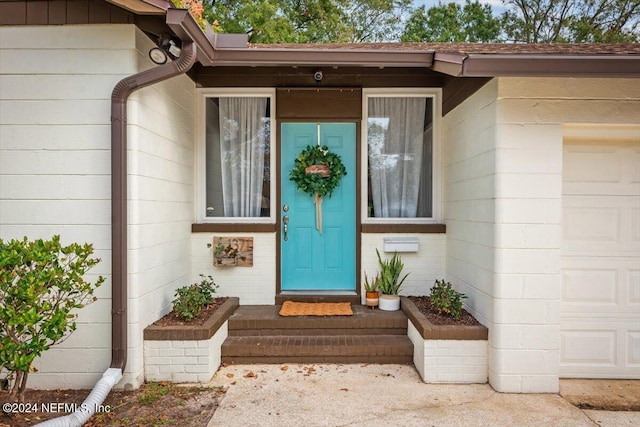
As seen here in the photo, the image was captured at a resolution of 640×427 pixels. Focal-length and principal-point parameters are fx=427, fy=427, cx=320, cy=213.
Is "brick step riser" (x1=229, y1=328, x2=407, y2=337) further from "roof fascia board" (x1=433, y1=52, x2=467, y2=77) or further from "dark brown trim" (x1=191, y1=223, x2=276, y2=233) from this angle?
"roof fascia board" (x1=433, y1=52, x2=467, y2=77)

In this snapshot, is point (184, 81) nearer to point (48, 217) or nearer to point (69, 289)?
point (48, 217)

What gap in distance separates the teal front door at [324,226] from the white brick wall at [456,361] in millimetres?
1440

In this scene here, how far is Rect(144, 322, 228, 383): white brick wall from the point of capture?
3236mm

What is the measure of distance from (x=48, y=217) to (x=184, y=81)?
180 cm

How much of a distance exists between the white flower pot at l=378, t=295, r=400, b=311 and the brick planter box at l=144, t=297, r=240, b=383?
1714mm

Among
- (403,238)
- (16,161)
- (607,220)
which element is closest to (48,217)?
(16,161)

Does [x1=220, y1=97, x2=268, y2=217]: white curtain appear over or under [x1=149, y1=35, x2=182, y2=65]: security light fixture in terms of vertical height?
under

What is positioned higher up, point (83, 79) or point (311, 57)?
point (311, 57)

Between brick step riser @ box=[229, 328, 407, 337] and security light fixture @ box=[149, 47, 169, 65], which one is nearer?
security light fixture @ box=[149, 47, 169, 65]

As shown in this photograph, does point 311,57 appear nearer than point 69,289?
No

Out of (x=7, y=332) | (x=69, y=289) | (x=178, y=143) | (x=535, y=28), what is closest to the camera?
(x=7, y=332)

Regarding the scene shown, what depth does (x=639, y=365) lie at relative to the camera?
134 inches

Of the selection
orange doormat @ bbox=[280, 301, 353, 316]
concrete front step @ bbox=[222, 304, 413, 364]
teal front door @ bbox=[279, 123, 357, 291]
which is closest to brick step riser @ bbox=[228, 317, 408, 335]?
concrete front step @ bbox=[222, 304, 413, 364]

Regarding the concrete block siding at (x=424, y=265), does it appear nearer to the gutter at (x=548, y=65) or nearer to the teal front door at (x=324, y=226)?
the teal front door at (x=324, y=226)
